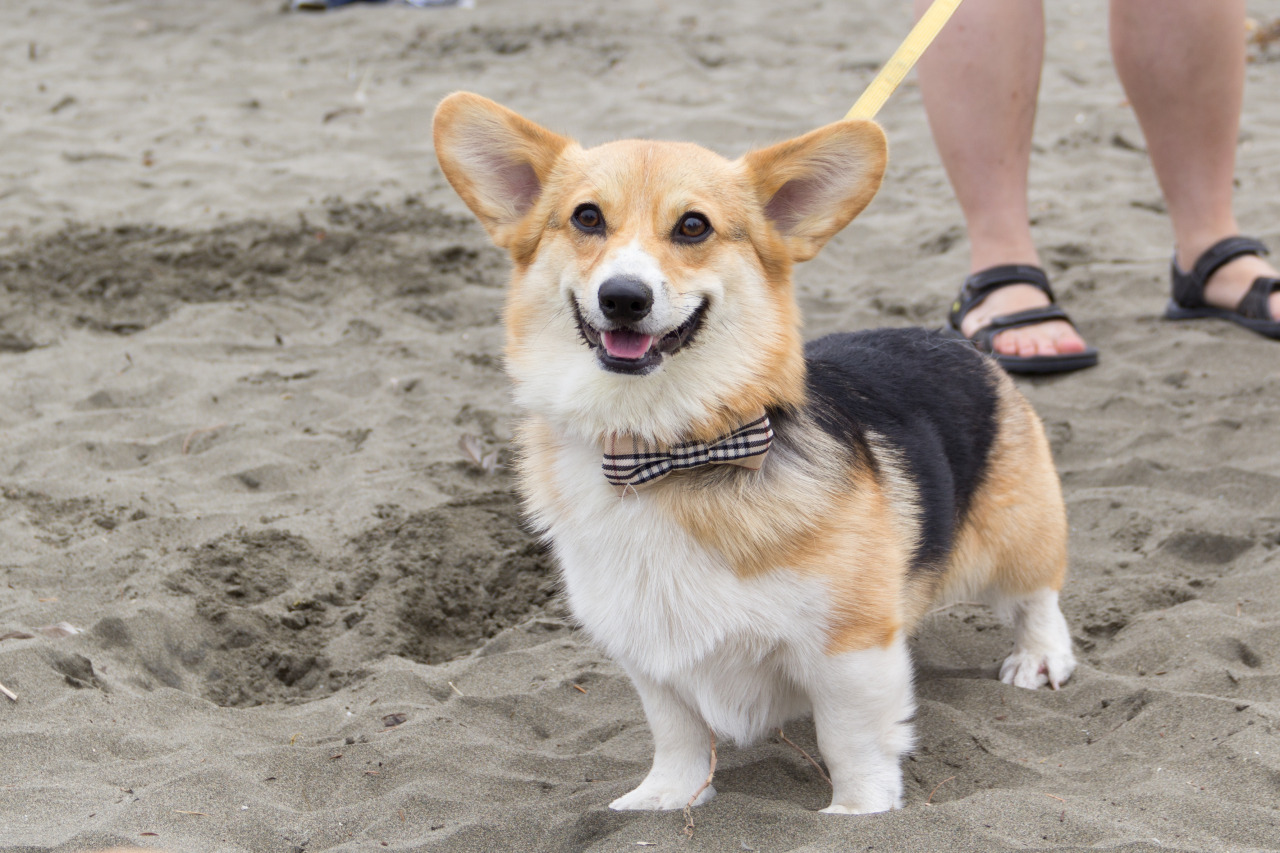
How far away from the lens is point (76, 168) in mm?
6391

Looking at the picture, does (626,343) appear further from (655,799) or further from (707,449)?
(655,799)

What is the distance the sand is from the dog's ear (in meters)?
1.20

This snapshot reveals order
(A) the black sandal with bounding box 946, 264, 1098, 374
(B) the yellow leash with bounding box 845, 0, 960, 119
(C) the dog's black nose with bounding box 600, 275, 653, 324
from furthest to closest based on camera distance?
(A) the black sandal with bounding box 946, 264, 1098, 374 < (B) the yellow leash with bounding box 845, 0, 960, 119 < (C) the dog's black nose with bounding box 600, 275, 653, 324

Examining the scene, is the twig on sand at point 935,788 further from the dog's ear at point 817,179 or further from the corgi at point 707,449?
the dog's ear at point 817,179

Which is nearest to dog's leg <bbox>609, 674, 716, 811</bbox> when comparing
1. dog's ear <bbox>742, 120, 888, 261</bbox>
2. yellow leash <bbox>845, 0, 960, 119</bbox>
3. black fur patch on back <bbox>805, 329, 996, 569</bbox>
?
black fur patch on back <bbox>805, 329, 996, 569</bbox>

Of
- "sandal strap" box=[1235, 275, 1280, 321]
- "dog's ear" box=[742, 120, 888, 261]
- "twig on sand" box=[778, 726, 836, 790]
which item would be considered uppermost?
"dog's ear" box=[742, 120, 888, 261]

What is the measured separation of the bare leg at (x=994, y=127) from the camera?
165 inches

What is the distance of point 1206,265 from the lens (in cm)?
448

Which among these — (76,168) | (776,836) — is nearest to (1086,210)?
(776,836)

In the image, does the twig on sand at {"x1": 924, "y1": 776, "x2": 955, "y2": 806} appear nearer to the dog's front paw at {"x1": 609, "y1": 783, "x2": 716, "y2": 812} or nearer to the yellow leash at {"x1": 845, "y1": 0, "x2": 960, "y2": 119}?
the dog's front paw at {"x1": 609, "y1": 783, "x2": 716, "y2": 812}

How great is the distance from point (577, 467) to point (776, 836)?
0.83m

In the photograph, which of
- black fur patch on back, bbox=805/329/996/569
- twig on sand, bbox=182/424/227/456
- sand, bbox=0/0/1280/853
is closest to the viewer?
sand, bbox=0/0/1280/853

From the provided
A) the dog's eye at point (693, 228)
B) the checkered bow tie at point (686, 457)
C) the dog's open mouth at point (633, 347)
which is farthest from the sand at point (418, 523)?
the dog's eye at point (693, 228)

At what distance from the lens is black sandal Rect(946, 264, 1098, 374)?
14.1 feet
